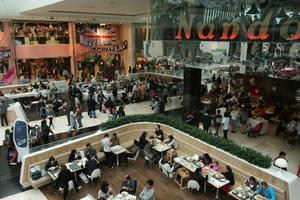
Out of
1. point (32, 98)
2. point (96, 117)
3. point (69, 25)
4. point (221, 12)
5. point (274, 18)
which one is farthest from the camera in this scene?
point (69, 25)

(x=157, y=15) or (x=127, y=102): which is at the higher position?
(x=157, y=15)

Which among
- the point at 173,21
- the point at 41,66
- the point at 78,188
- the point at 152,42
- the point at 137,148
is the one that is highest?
the point at 173,21

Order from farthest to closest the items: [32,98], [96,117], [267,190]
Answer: [32,98] → [96,117] → [267,190]

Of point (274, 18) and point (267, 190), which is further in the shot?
point (274, 18)

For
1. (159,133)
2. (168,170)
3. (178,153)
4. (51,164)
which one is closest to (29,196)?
(51,164)

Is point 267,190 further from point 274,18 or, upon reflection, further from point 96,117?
point 96,117

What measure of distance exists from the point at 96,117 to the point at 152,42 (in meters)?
5.50

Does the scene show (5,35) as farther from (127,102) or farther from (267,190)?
(267,190)

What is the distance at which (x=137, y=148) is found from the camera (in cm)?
1022

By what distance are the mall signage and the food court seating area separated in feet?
13.7

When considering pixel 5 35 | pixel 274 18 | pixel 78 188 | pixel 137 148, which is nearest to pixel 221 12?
pixel 274 18

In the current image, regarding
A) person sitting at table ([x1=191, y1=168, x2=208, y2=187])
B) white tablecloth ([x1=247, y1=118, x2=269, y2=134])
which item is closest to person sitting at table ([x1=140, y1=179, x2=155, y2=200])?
person sitting at table ([x1=191, y1=168, x2=208, y2=187])

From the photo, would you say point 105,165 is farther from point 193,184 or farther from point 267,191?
point 267,191

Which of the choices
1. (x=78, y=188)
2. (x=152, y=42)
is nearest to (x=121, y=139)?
(x=78, y=188)
